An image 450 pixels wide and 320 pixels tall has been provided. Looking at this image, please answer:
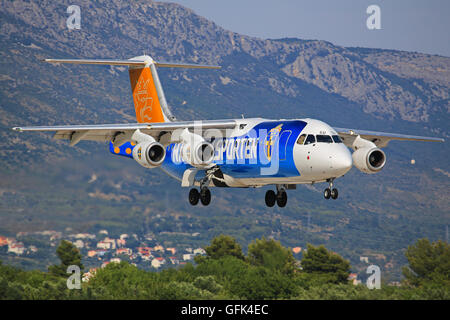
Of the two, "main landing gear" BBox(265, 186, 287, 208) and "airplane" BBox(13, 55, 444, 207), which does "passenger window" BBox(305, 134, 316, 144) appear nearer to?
"airplane" BBox(13, 55, 444, 207)

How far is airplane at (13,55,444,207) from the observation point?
2464 centimetres

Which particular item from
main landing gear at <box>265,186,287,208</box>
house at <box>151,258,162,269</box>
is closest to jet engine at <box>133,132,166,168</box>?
main landing gear at <box>265,186,287,208</box>

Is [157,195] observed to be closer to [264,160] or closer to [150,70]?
[150,70]

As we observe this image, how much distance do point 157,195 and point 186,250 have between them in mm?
47321

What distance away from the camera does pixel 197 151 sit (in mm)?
26875

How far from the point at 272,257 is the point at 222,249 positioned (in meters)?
12.0

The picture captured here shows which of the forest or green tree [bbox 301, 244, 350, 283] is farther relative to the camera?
green tree [bbox 301, 244, 350, 283]

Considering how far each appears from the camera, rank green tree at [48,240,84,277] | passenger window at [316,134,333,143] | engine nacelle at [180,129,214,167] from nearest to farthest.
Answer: passenger window at [316,134,333,143]
engine nacelle at [180,129,214,167]
green tree at [48,240,84,277]

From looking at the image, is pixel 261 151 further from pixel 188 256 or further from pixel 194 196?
pixel 188 256

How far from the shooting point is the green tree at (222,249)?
8656 cm

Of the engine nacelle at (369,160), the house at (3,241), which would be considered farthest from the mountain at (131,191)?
the engine nacelle at (369,160)

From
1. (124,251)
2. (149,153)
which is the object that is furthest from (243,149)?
(124,251)

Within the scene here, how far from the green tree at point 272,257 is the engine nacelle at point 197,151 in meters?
45.8

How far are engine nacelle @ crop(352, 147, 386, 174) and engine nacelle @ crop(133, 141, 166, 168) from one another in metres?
6.40
